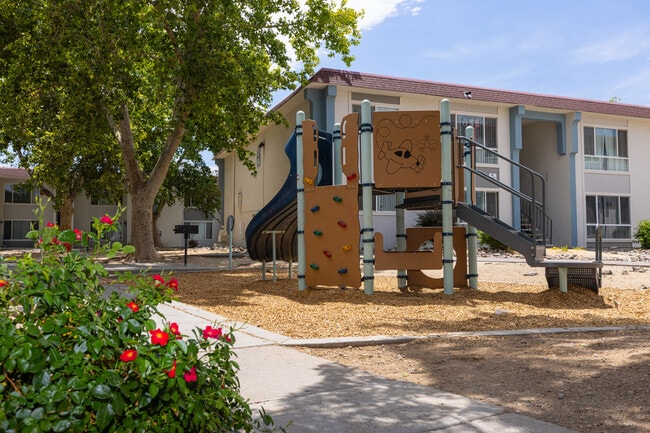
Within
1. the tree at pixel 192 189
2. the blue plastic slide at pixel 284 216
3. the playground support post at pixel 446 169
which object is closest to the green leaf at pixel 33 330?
the playground support post at pixel 446 169

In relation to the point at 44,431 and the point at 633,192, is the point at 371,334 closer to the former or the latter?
the point at 44,431

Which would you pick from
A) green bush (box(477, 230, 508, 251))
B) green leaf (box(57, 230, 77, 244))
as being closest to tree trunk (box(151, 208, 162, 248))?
green bush (box(477, 230, 508, 251))

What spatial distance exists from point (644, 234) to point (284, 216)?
20.8 meters

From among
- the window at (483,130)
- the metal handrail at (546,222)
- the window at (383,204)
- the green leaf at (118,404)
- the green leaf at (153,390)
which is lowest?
the green leaf at (118,404)

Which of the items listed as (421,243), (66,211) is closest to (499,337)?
(421,243)

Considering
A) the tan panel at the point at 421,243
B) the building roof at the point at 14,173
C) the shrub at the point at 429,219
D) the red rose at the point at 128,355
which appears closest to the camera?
the red rose at the point at 128,355

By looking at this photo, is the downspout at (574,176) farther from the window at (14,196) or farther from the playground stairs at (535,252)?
the window at (14,196)

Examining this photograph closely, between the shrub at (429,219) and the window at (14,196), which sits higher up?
the window at (14,196)

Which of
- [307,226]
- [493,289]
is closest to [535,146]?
[493,289]

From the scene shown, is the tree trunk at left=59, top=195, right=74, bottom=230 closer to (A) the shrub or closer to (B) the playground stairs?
(A) the shrub

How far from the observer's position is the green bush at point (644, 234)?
2680 cm

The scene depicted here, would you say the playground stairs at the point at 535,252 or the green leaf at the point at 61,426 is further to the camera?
the playground stairs at the point at 535,252

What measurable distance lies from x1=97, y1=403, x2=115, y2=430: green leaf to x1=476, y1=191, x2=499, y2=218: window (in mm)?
25218

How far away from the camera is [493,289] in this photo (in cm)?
1189
